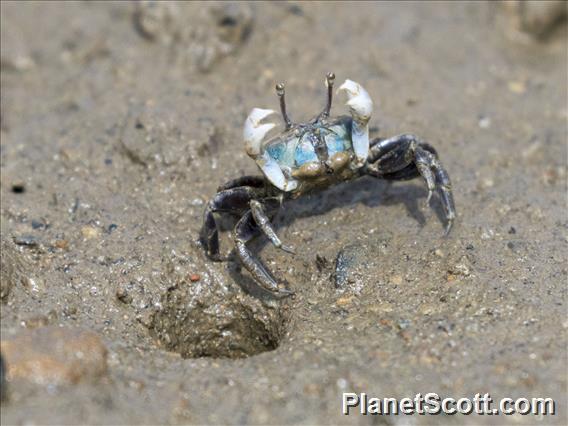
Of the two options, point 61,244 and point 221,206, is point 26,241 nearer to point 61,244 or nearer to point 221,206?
point 61,244

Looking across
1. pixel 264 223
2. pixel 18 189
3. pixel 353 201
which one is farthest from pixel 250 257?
pixel 18 189

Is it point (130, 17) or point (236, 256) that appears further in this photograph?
point (130, 17)

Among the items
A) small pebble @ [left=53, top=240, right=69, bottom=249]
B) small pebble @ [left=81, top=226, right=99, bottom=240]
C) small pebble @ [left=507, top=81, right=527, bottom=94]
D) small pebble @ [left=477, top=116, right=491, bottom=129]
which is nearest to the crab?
small pebble @ [left=81, top=226, right=99, bottom=240]

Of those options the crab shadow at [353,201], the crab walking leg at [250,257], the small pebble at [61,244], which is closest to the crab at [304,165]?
the crab walking leg at [250,257]

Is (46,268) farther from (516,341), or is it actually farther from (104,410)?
(516,341)

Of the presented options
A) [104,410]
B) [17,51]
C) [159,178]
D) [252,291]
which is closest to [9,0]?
[17,51]
